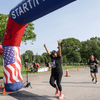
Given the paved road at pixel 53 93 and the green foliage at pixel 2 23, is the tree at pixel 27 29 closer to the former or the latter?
the green foliage at pixel 2 23

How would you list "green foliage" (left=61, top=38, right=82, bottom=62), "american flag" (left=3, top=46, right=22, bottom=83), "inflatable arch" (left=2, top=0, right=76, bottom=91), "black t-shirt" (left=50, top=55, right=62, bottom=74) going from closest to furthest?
1. "inflatable arch" (left=2, top=0, right=76, bottom=91)
2. "black t-shirt" (left=50, top=55, right=62, bottom=74)
3. "american flag" (left=3, top=46, right=22, bottom=83)
4. "green foliage" (left=61, top=38, right=82, bottom=62)

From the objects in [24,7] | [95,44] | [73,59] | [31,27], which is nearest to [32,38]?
[31,27]

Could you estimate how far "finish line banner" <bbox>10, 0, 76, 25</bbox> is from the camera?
3.91 meters

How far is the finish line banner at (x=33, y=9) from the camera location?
3908 millimetres

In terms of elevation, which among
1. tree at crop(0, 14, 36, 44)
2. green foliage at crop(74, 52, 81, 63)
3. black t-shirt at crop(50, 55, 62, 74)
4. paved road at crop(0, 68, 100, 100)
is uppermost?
tree at crop(0, 14, 36, 44)

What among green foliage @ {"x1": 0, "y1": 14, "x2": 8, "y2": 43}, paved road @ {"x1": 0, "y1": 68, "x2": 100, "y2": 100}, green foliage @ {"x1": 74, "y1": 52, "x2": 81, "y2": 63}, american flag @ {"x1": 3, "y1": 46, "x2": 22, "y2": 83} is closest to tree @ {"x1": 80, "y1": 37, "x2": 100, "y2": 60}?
green foliage @ {"x1": 74, "y1": 52, "x2": 81, "y2": 63}

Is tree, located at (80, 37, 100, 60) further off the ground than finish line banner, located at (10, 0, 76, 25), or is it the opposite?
tree, located at (80, 37, 100, 60)

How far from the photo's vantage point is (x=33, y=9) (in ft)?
A: 14.6

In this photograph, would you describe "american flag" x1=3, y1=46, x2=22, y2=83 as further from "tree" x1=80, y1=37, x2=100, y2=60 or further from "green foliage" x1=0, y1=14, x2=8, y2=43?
"tree" x1=80, y1=37, x2=100, y2=60

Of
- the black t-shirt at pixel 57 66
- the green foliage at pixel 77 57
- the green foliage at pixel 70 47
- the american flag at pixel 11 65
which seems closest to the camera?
the black t-shirt at pixel 57 66

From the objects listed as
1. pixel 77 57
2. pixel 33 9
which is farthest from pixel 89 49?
pixel 33 9

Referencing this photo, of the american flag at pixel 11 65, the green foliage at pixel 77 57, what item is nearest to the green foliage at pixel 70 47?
the green foliage at pixel 77 57

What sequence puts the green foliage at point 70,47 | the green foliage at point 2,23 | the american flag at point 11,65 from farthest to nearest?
the green foliage at point 70,47, the green foliage at point 2,23, the american flag at point 11,65

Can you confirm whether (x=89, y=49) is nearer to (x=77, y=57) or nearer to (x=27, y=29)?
(x=77, y=57)
